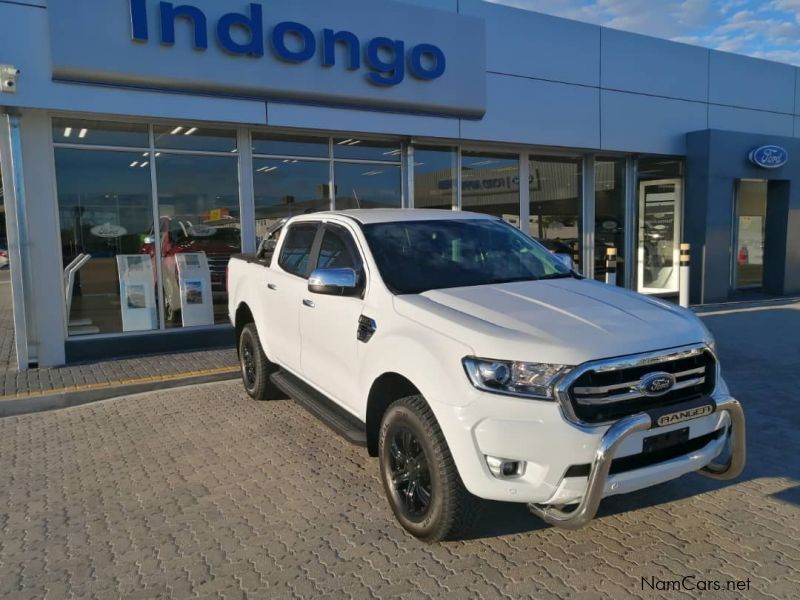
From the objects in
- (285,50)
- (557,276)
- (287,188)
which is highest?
(285,50)

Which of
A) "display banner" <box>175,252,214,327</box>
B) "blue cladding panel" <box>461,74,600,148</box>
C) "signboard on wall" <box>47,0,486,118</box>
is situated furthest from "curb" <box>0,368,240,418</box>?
"blue cladding panel" <box>461,74,600,148</box>

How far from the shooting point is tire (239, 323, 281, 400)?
614 cm

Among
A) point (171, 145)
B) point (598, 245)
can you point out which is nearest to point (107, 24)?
point (171, 145)

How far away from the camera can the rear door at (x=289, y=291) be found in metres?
5.15

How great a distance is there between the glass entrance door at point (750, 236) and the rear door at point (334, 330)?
13774 millimetres

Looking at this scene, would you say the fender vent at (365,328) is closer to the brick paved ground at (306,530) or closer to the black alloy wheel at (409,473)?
the black alloy wheel at (409,473)

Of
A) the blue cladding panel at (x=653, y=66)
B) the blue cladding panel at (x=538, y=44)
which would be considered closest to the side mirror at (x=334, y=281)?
the blue cladding panel at (x=538, y=44)

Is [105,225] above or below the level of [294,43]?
below

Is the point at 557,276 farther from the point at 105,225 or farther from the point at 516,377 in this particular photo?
the point at 105,225

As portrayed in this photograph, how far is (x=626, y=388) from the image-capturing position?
10.4 feet

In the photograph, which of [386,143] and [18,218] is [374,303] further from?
[386,143]

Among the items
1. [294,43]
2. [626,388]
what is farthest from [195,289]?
[626,388]

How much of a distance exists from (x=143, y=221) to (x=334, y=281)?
612cm

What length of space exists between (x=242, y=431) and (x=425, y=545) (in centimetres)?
266
